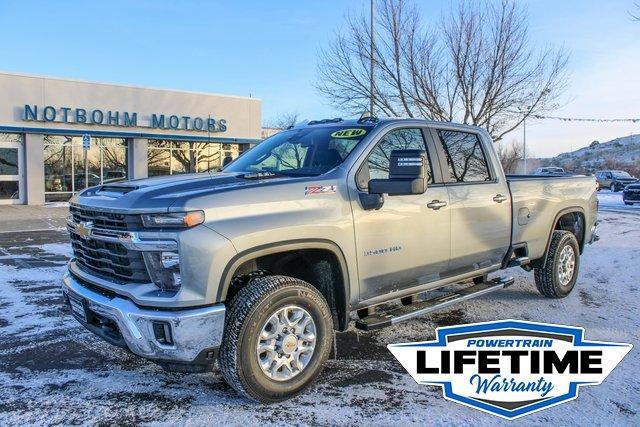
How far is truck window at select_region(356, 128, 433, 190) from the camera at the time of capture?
4159 millimetres

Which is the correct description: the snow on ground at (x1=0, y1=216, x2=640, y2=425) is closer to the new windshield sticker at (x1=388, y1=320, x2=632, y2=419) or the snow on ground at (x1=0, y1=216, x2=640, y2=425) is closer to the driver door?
the new windshield sticker at (x1=388, y1=320, x2=632, y2=419)

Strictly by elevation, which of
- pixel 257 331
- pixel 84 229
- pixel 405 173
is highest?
pixel 405 173

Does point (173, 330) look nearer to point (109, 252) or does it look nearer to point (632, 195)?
point (109, 252)

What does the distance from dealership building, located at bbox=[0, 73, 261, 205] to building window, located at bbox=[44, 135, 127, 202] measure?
38 millimetres

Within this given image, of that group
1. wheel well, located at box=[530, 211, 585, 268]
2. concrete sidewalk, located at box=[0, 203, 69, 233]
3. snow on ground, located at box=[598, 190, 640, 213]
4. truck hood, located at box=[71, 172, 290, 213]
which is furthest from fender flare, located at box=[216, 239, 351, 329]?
snow on ground, located at box=[598, 190, 640, 213]

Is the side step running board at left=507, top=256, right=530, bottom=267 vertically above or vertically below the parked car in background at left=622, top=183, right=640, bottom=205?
below

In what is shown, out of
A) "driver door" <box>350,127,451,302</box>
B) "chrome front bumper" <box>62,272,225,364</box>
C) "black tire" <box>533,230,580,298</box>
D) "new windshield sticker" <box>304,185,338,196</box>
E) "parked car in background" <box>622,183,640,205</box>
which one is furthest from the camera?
"parked car in background" <box>622,183,640,205</box>

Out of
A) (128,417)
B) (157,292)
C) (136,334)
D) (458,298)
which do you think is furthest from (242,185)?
(458,298)

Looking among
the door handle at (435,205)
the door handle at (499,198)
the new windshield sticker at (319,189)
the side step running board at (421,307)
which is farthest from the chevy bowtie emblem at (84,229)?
the door handle at (499,198)

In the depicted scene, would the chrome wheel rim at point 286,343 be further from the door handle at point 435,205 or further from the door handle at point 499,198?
the door handle at point 499,198

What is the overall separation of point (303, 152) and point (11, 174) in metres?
20.4

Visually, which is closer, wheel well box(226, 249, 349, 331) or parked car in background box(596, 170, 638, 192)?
wheel well box(226, 249, 349, 331)

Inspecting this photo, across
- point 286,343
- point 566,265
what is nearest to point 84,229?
point 286,343

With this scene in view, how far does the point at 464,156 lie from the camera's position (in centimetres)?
528
